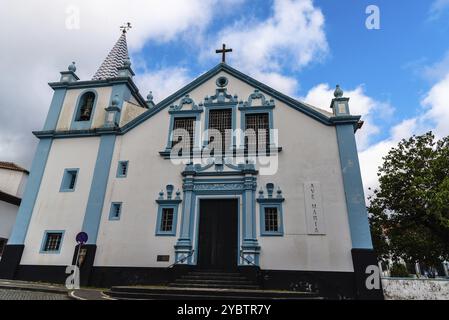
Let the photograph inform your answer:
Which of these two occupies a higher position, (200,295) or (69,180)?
(69,180)

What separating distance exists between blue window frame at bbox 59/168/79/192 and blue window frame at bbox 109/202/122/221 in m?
2.71

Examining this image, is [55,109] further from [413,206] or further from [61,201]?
[413,206]

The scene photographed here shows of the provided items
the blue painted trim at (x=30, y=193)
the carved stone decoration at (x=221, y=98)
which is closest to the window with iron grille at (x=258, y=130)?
the carved stone decoration at (x=221, y=98)

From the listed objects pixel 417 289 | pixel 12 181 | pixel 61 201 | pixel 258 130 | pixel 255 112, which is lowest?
pixel 417 289

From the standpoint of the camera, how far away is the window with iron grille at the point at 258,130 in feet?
50.3

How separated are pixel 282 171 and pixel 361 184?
3.66 meters

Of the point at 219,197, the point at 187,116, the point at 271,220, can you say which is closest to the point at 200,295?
the point at 271,220

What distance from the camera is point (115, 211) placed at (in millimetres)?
15055

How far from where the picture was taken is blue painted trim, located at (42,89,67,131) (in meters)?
17.8

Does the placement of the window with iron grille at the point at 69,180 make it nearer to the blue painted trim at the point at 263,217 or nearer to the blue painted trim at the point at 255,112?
the blue painted trim at the point at 255,112

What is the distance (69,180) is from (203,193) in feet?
25.6

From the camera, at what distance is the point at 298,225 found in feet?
43.8

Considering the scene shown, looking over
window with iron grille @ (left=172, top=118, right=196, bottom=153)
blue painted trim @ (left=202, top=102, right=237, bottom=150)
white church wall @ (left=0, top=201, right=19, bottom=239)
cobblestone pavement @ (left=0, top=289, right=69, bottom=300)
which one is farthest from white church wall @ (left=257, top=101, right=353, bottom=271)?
white church wall @ (left=0, top=201, right=19, bottom=239)
